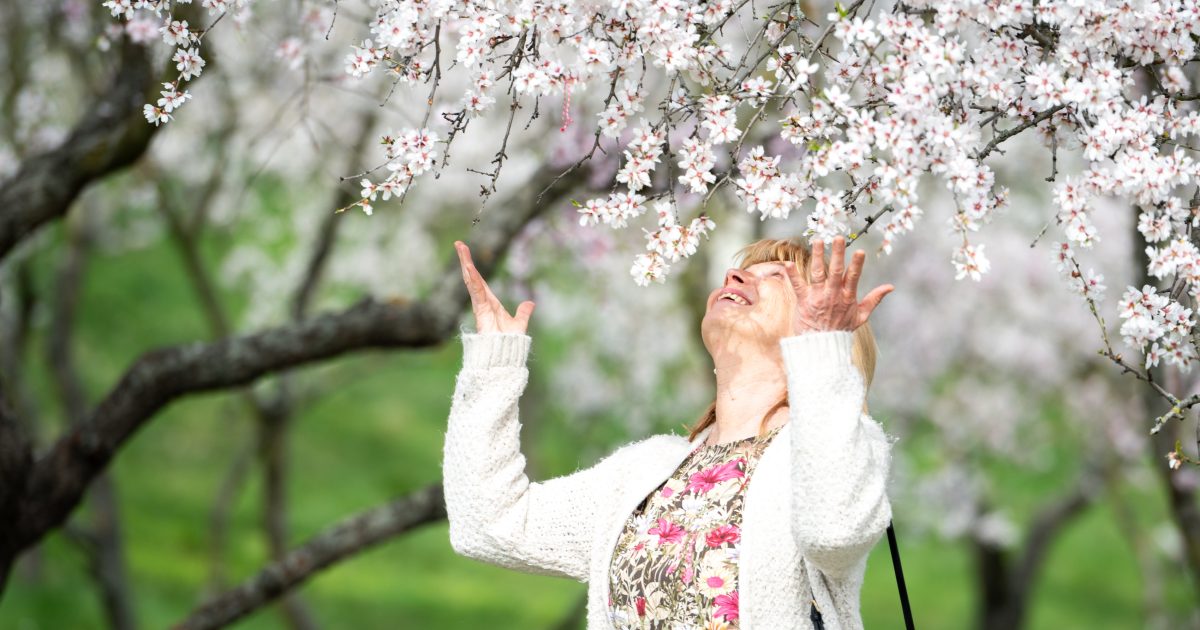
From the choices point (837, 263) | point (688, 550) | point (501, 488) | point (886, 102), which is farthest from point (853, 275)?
point (501, 488)

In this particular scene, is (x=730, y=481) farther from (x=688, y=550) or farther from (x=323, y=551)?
(x=323, y=551)

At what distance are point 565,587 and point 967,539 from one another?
3749 mm

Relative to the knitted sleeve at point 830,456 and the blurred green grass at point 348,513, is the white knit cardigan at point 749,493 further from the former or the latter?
the blurred green grass at point 348,513

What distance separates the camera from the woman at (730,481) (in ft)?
7.36

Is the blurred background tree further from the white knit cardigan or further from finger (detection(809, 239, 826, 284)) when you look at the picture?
finger (detection(809, 239, 826, 284))

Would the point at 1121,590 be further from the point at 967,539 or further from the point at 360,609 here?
the point at 360,609

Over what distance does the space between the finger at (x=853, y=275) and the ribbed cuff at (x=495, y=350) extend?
758mm

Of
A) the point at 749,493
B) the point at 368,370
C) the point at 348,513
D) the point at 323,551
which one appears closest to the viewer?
the point at 749,493

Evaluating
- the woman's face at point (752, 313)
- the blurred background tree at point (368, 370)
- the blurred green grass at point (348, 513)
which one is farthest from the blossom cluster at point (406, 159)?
the blurred green grass at point (348, 513)

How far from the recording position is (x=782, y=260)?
2.77 meters

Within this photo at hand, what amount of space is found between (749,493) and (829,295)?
453 millimetres

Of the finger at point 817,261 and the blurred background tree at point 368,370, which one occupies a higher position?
the finger at point 817,261

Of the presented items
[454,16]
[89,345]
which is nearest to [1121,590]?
[89,345]

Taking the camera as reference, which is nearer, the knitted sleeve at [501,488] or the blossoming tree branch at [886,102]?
the blossoming tree branch at [886,102]
